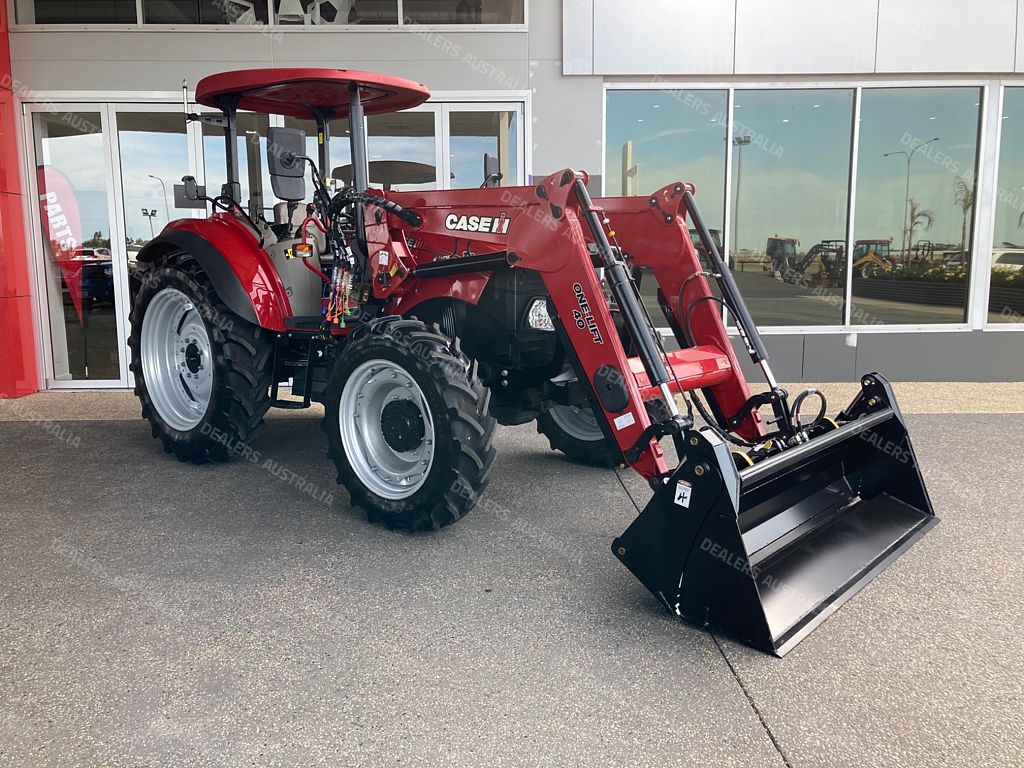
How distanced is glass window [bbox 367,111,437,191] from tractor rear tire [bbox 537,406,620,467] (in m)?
3.29

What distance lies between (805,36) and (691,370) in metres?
5.19

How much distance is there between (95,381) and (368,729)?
22.0 ft

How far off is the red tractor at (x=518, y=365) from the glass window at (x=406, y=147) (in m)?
2.27

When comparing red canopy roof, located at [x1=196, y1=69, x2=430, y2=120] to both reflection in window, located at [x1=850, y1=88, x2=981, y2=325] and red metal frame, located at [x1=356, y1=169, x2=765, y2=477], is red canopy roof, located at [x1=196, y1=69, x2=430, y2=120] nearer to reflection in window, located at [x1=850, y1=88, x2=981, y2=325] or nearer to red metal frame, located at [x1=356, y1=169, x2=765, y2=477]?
red metal frame, located at [x1=356, y1=169, x2=765, y2=477]

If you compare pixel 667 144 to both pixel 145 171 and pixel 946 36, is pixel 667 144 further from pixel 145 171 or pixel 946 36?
pixel 145 171

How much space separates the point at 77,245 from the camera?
7793 mm

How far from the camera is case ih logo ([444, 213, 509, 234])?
4.05 m

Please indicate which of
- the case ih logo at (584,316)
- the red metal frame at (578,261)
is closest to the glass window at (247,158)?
the red metal frame at (578,261)

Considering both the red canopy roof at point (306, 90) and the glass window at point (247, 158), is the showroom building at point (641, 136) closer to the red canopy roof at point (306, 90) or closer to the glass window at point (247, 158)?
the glass window at point (247, 158)

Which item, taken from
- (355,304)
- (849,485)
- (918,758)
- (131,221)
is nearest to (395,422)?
(355,304)

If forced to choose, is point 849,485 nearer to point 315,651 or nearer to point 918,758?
point 918,758

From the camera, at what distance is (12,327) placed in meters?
7.46
